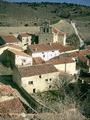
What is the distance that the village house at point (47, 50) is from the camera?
4484 cm

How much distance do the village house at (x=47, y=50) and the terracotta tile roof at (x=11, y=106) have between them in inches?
741

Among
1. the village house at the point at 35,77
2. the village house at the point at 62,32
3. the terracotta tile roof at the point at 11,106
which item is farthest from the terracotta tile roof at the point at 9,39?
the terracotta tile roof at the point at 11,106

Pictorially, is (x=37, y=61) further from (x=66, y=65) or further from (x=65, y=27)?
(x=65, y=27)

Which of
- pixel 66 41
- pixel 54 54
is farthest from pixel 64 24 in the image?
pixel 54 54

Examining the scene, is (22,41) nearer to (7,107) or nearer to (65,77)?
→ (65,77)

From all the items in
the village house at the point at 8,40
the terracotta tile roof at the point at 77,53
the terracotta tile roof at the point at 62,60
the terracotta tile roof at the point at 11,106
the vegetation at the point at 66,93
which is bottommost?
the vegetation at the point at 66,93

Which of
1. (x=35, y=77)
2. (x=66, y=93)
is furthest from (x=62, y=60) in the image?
(x=66, y=93)

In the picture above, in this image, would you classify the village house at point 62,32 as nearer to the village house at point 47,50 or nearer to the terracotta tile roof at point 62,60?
the village house at point 47,50

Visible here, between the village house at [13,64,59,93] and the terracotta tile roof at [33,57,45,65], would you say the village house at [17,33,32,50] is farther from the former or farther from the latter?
the village house at [13,64,59,93]

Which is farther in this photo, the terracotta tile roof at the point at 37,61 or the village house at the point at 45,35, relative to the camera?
the village house at the point at 45,35

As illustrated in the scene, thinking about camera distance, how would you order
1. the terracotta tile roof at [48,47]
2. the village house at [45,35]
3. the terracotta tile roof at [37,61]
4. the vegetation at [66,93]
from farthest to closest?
the village house at [45,35], the terracotta tile roof at [48,47], the terracotta tile roof at [37,61], the vegetation at [66,93]

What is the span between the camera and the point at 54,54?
46281 mm

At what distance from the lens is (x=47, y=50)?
4566 centimetres

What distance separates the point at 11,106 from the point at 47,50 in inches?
834
